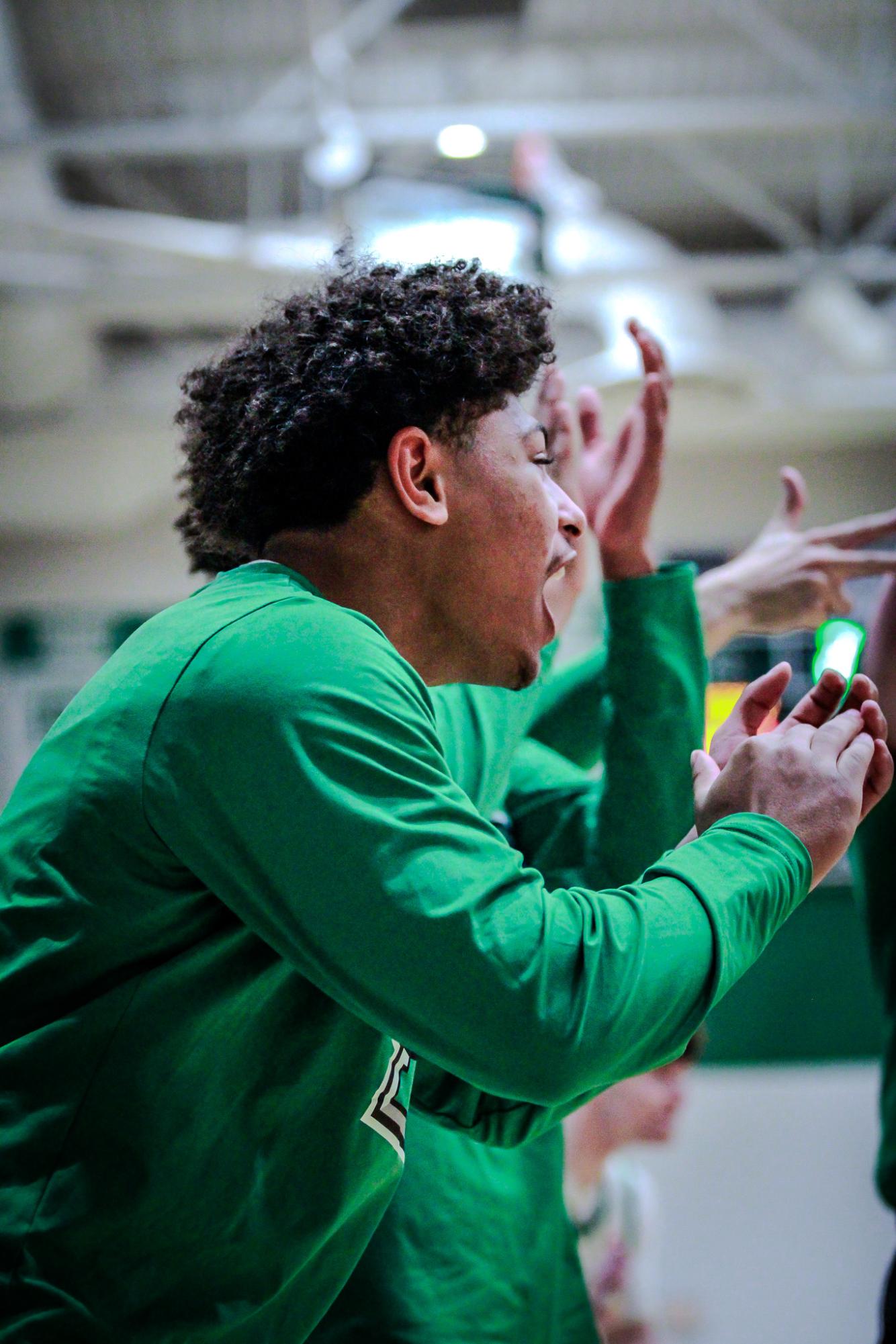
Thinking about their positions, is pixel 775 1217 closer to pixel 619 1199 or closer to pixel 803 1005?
pixel 619 1199

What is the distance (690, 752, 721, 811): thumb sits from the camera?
1.04m

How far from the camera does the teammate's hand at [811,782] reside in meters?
0.95

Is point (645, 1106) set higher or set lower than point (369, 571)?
lower

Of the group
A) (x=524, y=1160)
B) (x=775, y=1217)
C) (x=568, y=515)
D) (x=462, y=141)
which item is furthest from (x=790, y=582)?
(x=462, y=141)

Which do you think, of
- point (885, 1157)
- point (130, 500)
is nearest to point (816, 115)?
point (130, 500)

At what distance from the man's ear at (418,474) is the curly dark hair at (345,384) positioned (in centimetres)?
1

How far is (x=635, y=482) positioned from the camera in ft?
4.99

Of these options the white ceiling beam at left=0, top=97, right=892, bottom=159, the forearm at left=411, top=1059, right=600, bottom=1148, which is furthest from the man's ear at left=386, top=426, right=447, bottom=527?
the white ceiling beam at left=0, top=97, right=892, bottom=159

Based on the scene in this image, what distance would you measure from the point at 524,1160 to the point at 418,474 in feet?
2.83

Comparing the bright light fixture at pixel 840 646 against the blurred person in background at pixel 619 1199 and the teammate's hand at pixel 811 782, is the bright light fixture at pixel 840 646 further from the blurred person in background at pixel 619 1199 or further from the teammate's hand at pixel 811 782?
the blurred person in background at pixel 619 1199

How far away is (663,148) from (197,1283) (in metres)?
7.78

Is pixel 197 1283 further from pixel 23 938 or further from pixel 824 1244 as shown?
pixel 824 1244

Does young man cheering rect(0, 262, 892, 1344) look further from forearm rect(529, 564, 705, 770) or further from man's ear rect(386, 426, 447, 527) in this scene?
forearm rect(529, 564, 705, 770)

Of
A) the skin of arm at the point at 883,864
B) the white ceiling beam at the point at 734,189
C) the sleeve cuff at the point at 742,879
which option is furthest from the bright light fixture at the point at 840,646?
the white ceiling beam at the point at 734,189
